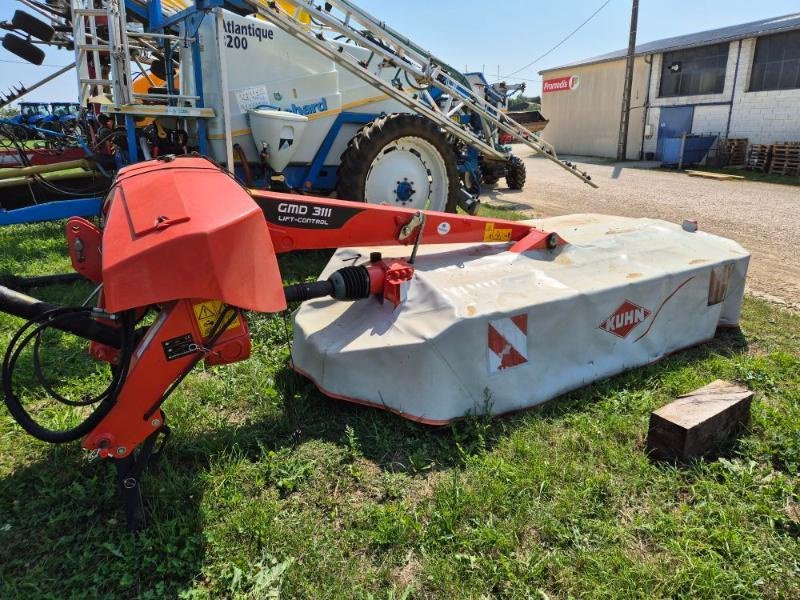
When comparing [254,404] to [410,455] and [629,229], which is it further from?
[629,229]

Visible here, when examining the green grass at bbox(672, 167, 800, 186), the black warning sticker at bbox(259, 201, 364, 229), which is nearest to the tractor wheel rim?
the black warning sticker at bbox(259, 201, 364, 229)

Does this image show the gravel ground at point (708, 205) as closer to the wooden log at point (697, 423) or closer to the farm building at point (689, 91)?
the wooden log at point (697, 423)

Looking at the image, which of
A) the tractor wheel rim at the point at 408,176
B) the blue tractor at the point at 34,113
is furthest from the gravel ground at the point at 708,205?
the blue tractor at the point at 34,113

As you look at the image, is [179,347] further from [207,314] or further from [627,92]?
[627,92]

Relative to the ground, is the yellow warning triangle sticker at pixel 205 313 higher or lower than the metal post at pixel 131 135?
lower

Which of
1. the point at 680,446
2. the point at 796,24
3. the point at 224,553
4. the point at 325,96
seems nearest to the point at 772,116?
the point at 796,24

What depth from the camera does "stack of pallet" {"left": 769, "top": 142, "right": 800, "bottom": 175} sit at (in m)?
16.5

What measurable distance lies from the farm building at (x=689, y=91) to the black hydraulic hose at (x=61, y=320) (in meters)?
20.4

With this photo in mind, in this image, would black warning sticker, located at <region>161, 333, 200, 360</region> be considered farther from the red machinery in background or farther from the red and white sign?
the red and white sign

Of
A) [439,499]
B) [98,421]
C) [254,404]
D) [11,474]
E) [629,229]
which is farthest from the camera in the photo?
[629,229]

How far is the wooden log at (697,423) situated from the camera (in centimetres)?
287

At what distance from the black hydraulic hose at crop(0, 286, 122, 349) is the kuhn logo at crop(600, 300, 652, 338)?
2.77 meters

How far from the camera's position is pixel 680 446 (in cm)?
285

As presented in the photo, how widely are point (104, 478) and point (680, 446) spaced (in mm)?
2783
